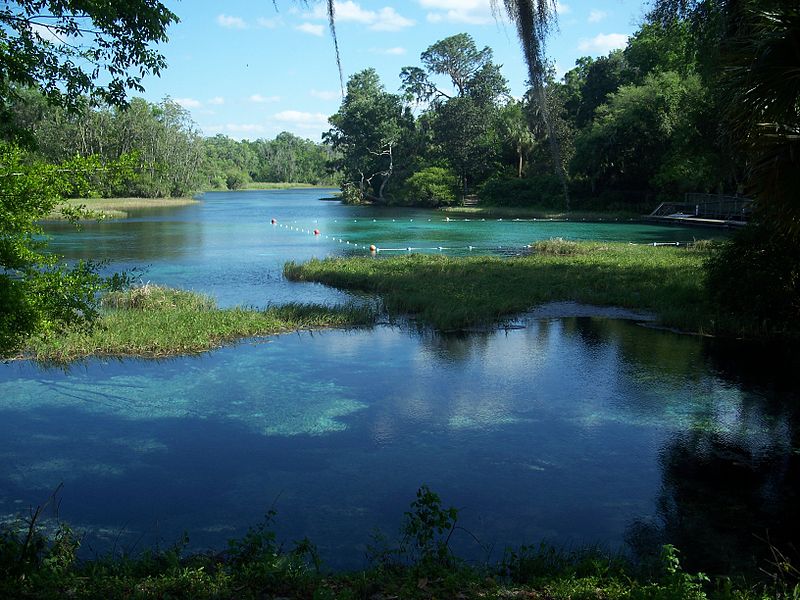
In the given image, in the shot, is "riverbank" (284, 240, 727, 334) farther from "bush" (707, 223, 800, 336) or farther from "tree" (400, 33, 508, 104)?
"tree" (400, 33, 508, 104)

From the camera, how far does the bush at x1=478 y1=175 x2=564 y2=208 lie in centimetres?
6612

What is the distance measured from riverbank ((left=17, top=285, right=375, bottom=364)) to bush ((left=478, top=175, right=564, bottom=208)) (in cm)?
4769

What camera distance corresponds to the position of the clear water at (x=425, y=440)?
25.5 ft

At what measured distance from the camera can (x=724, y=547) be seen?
23.3ft

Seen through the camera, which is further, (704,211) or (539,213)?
(539,213)

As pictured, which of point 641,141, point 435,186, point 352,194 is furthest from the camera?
point 352,194

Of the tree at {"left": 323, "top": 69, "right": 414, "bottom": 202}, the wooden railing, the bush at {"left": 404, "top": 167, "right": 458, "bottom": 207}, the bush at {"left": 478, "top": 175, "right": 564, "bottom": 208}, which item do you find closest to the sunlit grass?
the bush at {"left": 478, "top": 175, "right": 564, "bottom": 208}

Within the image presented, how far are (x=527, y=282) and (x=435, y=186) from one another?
179 ft

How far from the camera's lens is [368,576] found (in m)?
5.96

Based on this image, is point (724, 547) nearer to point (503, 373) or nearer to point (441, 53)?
point (503, 373)

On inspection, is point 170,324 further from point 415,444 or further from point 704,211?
point 704,211

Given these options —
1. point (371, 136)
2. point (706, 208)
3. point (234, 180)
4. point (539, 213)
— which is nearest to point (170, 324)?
point (706, 208)

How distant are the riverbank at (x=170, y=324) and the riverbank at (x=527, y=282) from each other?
243 centimetres

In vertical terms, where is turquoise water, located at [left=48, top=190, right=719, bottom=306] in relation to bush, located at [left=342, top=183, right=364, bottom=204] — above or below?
below
